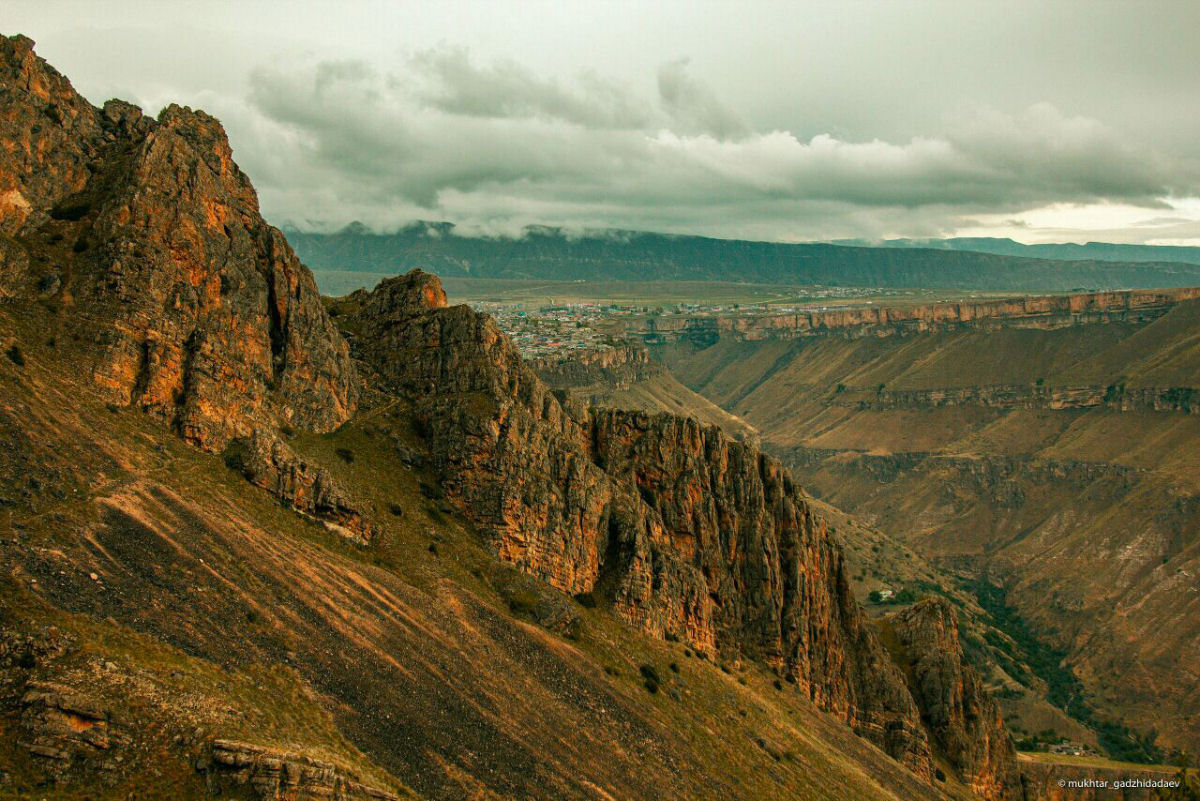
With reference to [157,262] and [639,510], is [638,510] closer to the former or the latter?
[639,510]

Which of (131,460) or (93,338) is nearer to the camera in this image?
(131,460)

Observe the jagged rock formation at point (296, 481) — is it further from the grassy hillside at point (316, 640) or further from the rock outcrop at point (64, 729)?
the rock outcrop at point (64, 729)

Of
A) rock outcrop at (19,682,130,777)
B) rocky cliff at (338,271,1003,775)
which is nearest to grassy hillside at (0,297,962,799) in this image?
rock outcrop at (19,682,130,777)

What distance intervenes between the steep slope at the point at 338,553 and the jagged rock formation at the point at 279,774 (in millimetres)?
155

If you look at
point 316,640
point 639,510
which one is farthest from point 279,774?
point 639,510

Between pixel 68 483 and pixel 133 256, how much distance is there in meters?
22.9

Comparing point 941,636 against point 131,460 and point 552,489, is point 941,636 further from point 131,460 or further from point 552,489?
point 131,460

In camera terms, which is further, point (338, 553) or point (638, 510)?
point (638, 510)

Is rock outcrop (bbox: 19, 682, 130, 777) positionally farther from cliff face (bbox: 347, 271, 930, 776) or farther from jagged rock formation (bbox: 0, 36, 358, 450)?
cliff face (bbox: 347, 271, 930, 776)

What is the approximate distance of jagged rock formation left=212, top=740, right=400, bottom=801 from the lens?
1708 inches

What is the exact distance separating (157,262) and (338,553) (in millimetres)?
27264

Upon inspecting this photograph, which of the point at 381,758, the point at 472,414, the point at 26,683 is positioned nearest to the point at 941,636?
the point at 472,414

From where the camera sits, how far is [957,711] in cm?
12331

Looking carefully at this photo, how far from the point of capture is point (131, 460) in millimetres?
62219
